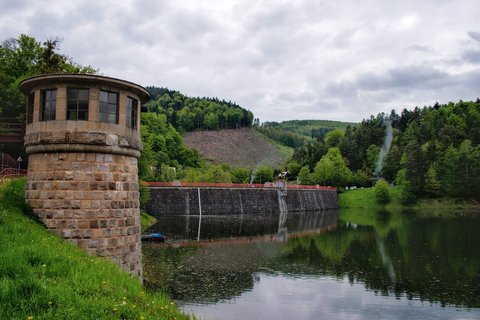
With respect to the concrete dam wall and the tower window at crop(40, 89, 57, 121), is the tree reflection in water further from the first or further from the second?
the concrete dam wall

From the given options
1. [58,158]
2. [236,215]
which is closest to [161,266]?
[58,158]

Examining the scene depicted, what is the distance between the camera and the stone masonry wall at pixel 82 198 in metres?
15.0

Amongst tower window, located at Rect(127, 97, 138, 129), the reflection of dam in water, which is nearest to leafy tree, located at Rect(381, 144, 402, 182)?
the reflection of dam in water

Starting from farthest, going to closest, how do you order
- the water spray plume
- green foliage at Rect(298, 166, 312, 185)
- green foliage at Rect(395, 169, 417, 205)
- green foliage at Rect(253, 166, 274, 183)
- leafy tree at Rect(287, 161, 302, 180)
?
leafy tree at Rect(287, 161, 302, 180) < the water spray plume < green foliage at Rect(253, 166, 274, 183) < green foliage at Rect(298, 166, 312, 185) < green foliage at Rect(395, 169, 417, 205)

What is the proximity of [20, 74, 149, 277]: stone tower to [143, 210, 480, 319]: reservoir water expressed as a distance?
857cm

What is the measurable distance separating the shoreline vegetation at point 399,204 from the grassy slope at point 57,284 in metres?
91.5

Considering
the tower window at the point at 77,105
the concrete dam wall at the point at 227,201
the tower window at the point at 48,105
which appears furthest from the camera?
the concrete dam wall at the point at 227,201

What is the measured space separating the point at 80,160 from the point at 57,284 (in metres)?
6.07

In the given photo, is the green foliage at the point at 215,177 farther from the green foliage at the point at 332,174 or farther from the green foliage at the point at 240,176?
the green foliage at the point at 332,174

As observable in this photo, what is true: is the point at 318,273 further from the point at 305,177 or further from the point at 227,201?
the point at 305,177

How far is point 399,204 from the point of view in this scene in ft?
368

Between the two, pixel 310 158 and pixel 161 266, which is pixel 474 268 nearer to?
pixel 161 266

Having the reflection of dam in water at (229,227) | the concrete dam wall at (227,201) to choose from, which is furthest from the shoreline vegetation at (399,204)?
the reflection of dam in water at (229,227)

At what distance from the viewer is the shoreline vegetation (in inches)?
3900
